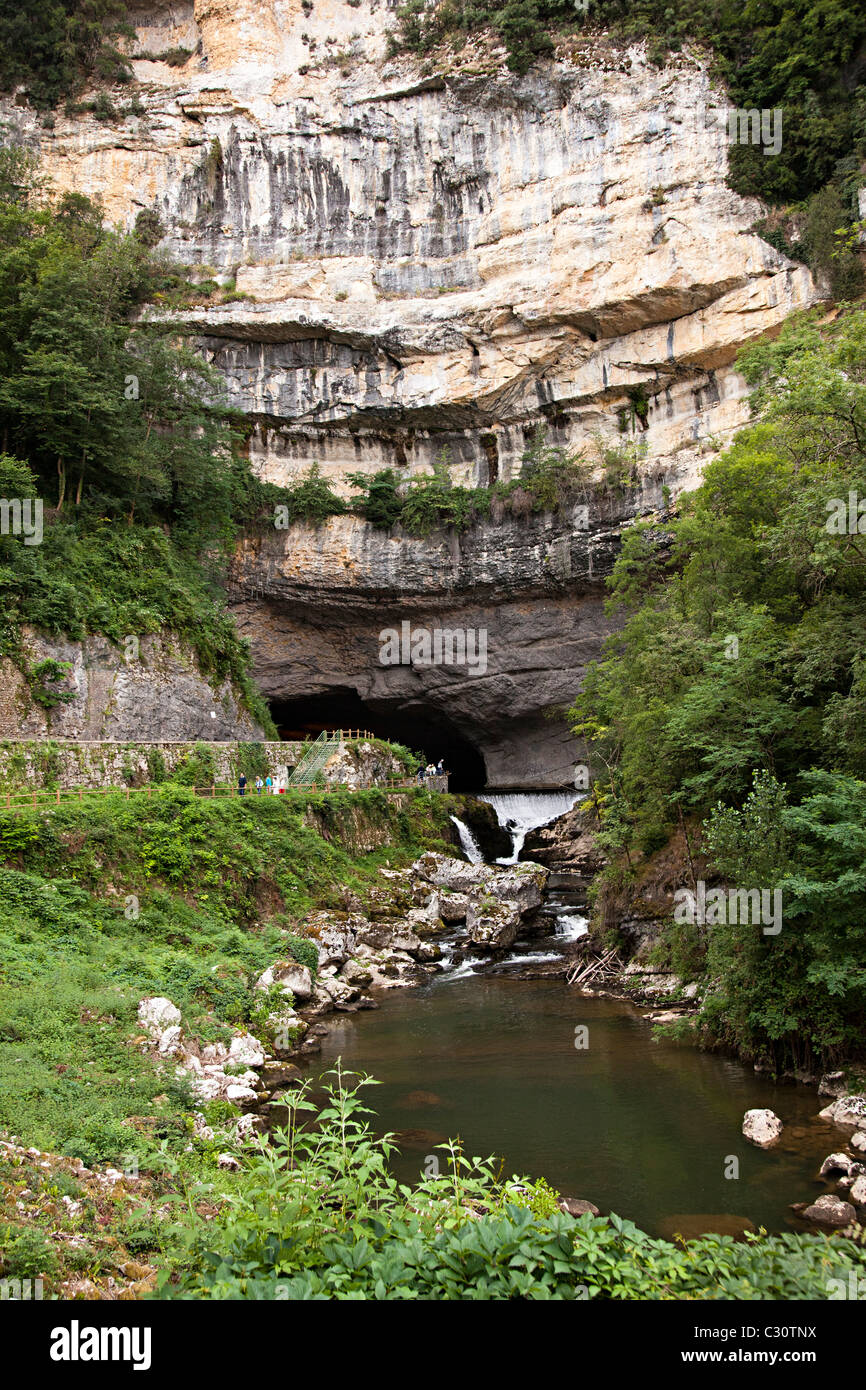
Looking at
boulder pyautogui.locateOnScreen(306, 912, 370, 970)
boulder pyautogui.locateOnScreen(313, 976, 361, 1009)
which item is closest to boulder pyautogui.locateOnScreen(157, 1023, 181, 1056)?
boulder pyautogui.locateOnScreen(313, 976, 361, 1009)

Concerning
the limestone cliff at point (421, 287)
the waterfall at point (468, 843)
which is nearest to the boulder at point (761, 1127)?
the waterfall at point (468, 843)

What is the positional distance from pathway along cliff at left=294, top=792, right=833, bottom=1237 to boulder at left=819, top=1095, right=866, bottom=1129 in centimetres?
22

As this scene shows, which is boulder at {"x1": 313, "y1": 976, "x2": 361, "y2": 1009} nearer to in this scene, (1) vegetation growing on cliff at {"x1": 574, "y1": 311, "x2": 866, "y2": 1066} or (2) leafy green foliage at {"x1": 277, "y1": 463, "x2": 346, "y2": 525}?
(1) vegetation growing on cliff at {"x1": 574, "y1": 311, "x2": 866, "y2": 1066}

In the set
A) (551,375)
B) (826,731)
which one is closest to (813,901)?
(826,731)

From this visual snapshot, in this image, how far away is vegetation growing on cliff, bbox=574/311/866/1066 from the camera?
30.7 ft

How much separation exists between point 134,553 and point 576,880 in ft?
→ 58.9

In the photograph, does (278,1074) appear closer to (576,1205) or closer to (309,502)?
(576,1205)

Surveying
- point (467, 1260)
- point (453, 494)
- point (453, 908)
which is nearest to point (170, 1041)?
point (467, 1260)

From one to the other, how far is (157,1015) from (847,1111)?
856cm

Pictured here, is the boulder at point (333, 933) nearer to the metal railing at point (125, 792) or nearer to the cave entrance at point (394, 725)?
the metal railing at point (125, 792)

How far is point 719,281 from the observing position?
3127 centimetres

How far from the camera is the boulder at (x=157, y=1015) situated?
10.3 meters

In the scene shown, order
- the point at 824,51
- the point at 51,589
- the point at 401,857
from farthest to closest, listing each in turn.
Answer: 1. the point at 824,51
2. the point at 401,857
3. the point at 51,589
